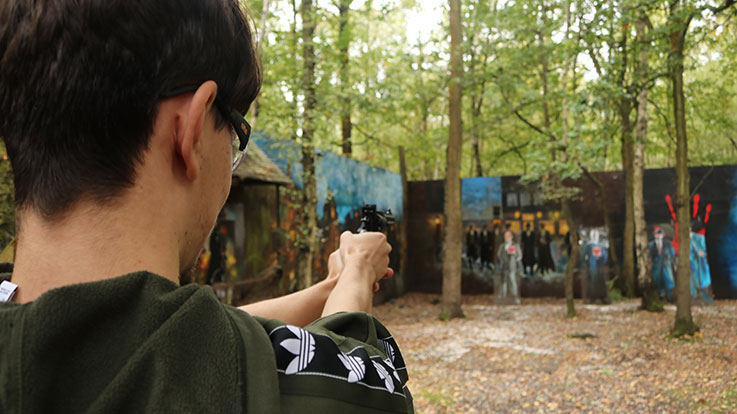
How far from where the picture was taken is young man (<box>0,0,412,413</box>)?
2.14 feet

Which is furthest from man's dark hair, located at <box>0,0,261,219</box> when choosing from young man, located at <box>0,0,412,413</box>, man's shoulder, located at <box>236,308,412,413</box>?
man's shoulder, located at <box>236,308,412,413</box>

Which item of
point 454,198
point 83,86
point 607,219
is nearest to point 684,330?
point 454,198

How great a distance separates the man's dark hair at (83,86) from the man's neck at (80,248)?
27 millimetres

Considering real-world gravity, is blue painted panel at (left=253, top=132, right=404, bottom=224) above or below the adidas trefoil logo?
above

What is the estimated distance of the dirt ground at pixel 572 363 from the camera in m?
6.40

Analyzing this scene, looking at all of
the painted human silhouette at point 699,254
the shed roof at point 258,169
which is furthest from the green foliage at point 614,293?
the shed roof at point 258,169

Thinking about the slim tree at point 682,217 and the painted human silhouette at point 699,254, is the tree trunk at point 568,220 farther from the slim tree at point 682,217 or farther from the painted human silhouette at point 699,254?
the painted human silhouette at point 699,254

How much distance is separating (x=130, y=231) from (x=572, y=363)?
864 cm

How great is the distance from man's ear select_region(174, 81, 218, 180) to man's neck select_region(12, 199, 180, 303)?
110mm

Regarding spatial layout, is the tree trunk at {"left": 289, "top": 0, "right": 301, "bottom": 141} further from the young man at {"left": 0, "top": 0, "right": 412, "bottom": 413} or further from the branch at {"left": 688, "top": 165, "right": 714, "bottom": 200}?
the branch at {"left": 688, "top": 165, "right": 714, "bottom": 200}

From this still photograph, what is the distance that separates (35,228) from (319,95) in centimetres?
874

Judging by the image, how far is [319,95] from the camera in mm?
9273

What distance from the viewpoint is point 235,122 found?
94 cm

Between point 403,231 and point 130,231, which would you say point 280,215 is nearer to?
point 403,231
